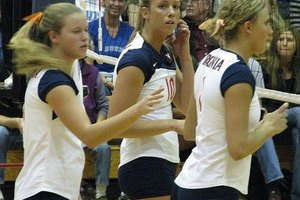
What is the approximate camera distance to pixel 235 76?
2660mm

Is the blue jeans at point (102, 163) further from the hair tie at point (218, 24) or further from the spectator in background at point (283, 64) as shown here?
the hair tie at point (218, 24)

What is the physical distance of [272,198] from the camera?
18.1ft

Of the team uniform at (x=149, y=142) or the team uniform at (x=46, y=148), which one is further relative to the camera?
the team uniform at (x=149, y=142)

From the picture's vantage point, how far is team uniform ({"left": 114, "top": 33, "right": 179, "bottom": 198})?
3295mm

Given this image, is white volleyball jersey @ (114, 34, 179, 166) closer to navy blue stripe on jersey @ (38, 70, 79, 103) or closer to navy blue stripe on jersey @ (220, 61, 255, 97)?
navy blue stripe on jersey @ (38, 70, 79, 103)

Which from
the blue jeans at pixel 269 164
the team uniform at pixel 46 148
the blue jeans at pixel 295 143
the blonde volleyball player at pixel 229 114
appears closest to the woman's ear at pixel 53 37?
the team uniform at pixel 46 148

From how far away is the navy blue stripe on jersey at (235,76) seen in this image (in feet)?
8.70

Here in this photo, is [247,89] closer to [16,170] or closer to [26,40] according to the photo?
[26,40]

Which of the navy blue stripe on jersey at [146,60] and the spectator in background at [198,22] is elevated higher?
the navy blue stripe on jersey at [146,60]

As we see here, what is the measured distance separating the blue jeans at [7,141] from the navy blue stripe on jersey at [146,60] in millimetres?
2450

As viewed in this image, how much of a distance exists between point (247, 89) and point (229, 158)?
283 mm

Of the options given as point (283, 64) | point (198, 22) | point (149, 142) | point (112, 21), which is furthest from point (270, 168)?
point (149, 142)

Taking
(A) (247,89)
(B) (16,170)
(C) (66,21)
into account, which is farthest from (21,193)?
(B) (16,170)

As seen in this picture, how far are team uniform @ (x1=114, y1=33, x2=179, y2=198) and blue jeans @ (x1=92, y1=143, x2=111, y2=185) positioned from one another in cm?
212
